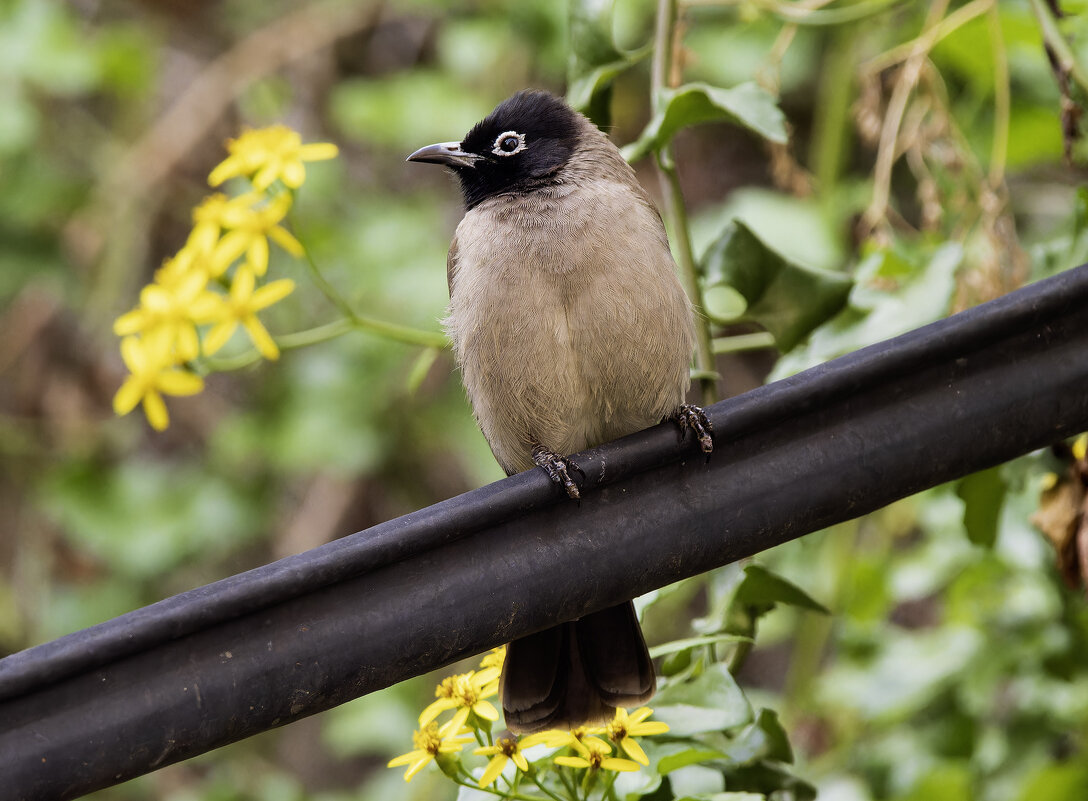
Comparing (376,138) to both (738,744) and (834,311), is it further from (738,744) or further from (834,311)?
(738,744)

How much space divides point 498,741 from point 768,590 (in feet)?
1.55

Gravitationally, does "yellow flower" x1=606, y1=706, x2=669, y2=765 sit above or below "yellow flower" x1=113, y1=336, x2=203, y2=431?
below

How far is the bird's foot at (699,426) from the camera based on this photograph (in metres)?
1.56

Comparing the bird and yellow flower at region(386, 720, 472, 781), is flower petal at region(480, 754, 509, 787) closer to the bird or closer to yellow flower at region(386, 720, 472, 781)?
yellow flower at region(386, 720, 472, 781)

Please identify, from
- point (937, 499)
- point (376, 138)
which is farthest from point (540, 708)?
point (376, 138)

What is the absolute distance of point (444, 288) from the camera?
144 inches

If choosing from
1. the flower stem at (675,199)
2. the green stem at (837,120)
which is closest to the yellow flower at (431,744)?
the flower stem at (675,199)

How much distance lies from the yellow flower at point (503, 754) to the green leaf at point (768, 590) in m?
0.40

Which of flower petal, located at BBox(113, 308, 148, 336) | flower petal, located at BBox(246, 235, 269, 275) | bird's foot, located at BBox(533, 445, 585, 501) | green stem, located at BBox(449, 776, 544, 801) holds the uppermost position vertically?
flower petal, located at BBox(246, 235, 269, 275)

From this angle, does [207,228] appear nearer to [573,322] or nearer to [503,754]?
[573,322]

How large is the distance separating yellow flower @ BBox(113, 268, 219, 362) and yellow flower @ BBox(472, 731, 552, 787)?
0.99 m

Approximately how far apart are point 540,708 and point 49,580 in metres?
3.21

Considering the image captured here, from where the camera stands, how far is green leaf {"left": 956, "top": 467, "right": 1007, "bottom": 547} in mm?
2025

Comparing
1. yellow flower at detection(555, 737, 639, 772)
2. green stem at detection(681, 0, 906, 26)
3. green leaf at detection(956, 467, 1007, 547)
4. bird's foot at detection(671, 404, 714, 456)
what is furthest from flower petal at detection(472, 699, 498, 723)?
green stem at detection(681, 0, 906, 26)
